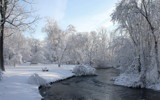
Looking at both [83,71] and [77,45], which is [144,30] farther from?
[77,45]

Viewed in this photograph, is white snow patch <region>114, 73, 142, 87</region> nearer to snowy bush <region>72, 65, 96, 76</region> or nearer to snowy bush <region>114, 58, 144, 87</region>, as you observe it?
snowy bush <region>114, 58, 144, 87</region>

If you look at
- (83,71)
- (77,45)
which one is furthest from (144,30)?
(77,45)

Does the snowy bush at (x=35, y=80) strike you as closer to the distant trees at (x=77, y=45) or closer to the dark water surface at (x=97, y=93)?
the dark water surface at (x=97, y=93)

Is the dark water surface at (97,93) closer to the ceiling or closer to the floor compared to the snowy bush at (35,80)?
closer to the floor

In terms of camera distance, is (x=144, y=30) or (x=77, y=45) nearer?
(x=144, y=30)

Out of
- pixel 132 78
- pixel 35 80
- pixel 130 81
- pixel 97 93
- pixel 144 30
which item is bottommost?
pixel 97 93

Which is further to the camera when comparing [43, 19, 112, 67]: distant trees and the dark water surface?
[43, 19, 112, 67]: distant trees

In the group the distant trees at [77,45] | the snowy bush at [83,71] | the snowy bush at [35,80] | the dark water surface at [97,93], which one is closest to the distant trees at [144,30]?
the dark water surface at [97,93]

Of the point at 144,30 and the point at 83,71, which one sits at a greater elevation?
the point at 144,30

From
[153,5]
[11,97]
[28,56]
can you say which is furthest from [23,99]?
[28,56]

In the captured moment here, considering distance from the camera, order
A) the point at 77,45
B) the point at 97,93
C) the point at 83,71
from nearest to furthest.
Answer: the point at 97,93
the point at 83,71
the point at 77,45

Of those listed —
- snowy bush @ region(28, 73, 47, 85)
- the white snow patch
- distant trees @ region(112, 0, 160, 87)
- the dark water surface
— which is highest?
distant trees @ region(112, 0, 160, 87)

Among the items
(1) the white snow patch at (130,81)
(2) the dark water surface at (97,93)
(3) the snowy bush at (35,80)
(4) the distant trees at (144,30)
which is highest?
(4) the distant trees at (144,30)

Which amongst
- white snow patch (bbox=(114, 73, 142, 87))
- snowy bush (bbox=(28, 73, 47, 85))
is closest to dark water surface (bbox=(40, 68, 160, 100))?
snowy bush (bbox=(28, 73, 47, 85))
